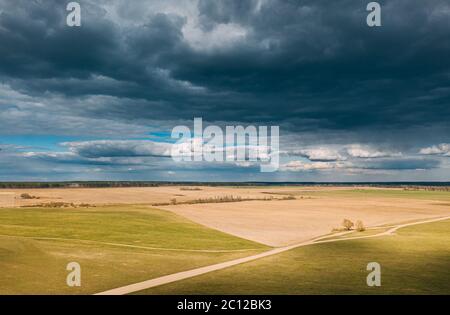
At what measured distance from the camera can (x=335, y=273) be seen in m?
21.6

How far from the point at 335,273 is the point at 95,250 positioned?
16671 mm

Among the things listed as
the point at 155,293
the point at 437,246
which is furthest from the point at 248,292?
the point at 437,246

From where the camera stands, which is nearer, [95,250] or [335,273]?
[335,273]

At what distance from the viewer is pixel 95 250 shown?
27.4 m

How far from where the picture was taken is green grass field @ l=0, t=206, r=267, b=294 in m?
19.1

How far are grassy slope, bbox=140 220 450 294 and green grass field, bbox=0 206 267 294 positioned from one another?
A: 3.69m

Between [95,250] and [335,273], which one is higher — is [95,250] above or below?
above

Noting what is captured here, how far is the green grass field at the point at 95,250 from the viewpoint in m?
19.1

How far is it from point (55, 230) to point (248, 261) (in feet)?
72.6

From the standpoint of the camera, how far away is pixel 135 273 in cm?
2111

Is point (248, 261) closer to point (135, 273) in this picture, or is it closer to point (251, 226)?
point (135, 273)

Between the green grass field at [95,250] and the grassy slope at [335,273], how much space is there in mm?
3689

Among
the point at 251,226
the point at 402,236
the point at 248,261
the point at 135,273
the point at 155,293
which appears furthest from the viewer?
the point at 251,226

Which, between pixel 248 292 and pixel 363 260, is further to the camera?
pixel 363 260
